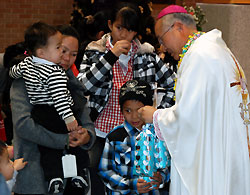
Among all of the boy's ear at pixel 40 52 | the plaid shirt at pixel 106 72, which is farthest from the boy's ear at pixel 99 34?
the boy's ear at pixel 40 52

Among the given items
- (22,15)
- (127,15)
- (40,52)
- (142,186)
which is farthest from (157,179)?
(22,15)

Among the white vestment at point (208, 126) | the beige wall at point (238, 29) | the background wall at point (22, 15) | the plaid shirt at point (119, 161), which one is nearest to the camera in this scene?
the white vestment at point (208, 126)

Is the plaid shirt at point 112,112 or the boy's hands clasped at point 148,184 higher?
the plaid shirt at point 112,112

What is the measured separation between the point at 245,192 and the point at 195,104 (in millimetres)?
661

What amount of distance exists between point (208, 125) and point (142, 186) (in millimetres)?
656

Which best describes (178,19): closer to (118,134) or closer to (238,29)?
(118,134)

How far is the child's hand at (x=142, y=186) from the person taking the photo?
3129 millimetres

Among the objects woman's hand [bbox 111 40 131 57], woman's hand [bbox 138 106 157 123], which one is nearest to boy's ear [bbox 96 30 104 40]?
woman's hand [bbox 111 40 131 57]

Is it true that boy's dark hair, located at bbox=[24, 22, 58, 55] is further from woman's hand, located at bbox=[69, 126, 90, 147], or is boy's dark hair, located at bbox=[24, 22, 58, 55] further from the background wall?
the background wall

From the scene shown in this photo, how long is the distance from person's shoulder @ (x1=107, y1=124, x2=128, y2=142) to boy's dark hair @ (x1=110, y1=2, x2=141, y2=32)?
81 centimetres

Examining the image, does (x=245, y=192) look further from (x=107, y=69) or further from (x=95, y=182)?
(x=95, y=182)

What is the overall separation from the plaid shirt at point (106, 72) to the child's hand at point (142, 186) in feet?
2.32

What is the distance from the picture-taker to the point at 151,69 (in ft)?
12.1

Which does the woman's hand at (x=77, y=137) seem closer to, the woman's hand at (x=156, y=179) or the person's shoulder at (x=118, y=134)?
the person's shoulder at (x=118, y=134)
